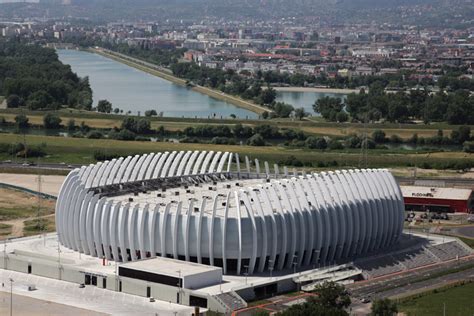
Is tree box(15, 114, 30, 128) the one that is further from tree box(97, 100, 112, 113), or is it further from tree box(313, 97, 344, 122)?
tree box(313, 97, 344, 122)

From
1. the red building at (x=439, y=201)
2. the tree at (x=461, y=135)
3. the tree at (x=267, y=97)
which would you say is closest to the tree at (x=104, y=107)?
the tree at (x=267, y=97)

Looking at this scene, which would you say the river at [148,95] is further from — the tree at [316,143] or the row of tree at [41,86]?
the tree at [316,143]

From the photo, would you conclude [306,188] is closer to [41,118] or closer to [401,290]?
[401,290]

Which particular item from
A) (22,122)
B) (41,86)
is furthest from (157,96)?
(22,122)

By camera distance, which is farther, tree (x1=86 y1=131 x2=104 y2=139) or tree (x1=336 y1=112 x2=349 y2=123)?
tree (x1=336 y1=112 x2=349 y2=123)

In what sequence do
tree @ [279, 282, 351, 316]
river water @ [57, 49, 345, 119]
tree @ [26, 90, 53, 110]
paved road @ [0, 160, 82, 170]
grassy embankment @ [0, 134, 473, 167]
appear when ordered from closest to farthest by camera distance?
tree @ [279, 282, 351, 316] < paved road @ [0, 160, 82, 170] < grassy embankment @ [0, 134, 473, 167] < tree @ [26, 90, 53, 110] < river water @ [57, 49, 345, 119]

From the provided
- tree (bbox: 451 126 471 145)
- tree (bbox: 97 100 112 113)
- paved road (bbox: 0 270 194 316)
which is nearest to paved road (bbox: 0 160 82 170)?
tree (bbox: 451 126 471 145)

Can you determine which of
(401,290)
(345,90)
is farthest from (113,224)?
(345,90)

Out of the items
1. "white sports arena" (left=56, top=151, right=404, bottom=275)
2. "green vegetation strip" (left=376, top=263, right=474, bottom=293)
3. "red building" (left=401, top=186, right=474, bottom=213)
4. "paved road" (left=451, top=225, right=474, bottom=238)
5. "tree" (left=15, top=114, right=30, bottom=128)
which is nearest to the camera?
"white sports arena" (left=56, top=151, right=404, bottom=275)
